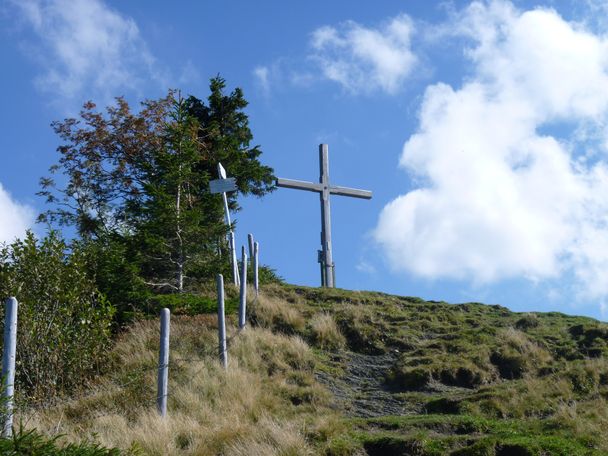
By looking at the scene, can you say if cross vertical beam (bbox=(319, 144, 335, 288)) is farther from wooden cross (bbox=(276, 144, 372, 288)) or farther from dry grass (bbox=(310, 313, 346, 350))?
dry grass (bbox=(310, 313, 346, 350))

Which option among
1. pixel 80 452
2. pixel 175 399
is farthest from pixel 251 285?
pixel 80 452

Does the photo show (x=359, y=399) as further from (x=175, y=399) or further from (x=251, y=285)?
(x=251, y=285)

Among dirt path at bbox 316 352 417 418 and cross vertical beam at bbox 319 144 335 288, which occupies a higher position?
cross vertical beam at bbox 319 144 335 288

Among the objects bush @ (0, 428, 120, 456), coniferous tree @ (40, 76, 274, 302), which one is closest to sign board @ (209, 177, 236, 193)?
coniferous tree @ (40, 76, 274, 302)

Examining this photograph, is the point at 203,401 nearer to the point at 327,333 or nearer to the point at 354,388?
the point at 354,388

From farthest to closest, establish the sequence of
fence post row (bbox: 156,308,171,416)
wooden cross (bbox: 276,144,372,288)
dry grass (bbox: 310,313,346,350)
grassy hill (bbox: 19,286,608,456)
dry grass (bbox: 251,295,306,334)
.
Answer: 1. wooden cross (bbox: 276,144,372,288)
2. dry grass (bbox: 251,295,306,334)
3. dry grass (bbox: 310,313,346,350)
4. fence post row (bbox: 156,308,171,416)
5. grassy hill (bbox: 19,286,608,456)

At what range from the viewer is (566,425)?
11844mm

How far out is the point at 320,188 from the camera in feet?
87.4

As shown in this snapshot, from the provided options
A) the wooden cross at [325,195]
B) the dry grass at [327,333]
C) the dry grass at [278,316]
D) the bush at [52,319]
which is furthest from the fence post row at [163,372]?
the wooden cross at [325,195]

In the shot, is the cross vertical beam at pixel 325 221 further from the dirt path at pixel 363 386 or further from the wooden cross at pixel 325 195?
the dirt path at pixel 363 386

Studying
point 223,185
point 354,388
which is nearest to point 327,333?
point 354,388

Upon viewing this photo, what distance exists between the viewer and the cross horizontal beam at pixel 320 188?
85.9 feet

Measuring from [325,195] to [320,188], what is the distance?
269mm

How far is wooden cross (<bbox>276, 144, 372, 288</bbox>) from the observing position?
26359mm
